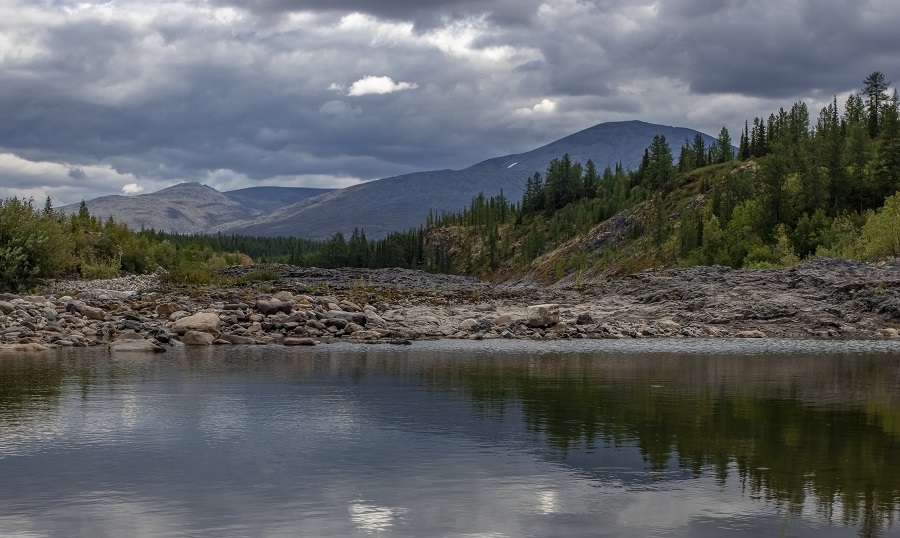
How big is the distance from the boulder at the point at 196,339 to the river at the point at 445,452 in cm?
897

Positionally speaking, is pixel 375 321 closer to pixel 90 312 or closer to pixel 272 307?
pixel 272 307

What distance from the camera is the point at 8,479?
12031 millimetres

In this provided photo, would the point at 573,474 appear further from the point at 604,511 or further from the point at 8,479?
the point at 8,479

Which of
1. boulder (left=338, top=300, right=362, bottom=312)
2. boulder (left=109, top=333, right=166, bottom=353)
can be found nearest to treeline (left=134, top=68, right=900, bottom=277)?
boulder (left=338, top=300, right=362, bottom=312)

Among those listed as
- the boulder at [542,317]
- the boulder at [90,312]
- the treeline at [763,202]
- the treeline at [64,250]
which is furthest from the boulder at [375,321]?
the treeline at [763,202]

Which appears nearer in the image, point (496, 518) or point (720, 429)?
point (496, 518)

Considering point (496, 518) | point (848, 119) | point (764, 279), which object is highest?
point (848, 119)

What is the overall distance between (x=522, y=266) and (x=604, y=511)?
5624 inches

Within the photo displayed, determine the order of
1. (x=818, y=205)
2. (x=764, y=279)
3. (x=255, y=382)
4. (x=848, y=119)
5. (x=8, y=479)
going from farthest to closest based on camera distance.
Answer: (x=848, y=119) < (x=818, y=205) < (x=764, y=279) < (x=255, y=382) < (x=8, y=479)

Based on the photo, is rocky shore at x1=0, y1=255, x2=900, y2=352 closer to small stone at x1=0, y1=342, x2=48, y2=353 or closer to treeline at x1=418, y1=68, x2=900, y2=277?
small stone at x1=0, y1=342, x2=48, y2=353

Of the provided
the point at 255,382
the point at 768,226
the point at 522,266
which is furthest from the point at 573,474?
the point at 522,266

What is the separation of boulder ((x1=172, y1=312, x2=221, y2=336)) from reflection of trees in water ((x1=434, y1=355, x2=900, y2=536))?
525 inches

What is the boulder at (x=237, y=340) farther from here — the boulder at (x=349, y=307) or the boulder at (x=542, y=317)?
the boulder at (x=542, y=317)

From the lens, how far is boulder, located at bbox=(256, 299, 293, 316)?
134 feet
